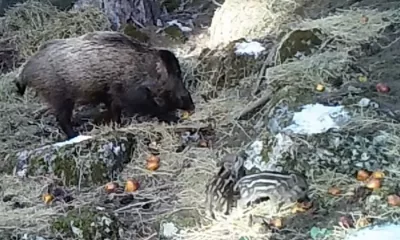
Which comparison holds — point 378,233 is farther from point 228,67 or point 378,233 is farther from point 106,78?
point 228,67

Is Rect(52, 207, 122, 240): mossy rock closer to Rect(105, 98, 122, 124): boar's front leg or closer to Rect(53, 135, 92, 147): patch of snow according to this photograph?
Rect(53, 135, 92, 147): patch of snow

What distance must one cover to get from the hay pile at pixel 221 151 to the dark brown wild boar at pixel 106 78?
8.7 inches

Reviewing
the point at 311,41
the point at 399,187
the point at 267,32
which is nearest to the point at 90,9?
the point at 267,32

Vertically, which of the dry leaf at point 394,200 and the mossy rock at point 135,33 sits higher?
the dry leaf at point 394,200

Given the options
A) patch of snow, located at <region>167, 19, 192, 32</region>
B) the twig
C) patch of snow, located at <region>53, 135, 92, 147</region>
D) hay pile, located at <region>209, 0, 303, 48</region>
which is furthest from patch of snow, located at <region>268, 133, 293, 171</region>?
patch of snow, located at <region>167, 19, 192, 32</region>

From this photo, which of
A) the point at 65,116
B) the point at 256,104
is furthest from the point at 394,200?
the point at 65,116

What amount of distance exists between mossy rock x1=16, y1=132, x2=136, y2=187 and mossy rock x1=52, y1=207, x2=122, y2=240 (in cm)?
78

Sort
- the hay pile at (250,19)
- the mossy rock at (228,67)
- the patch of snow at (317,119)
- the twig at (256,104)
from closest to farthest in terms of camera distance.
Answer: the patch of snow at (317,119) → the twig at (256,104) → the mossy rock at (228,67) → the hay pile at (250,19)

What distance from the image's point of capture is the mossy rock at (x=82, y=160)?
5230 millimetres

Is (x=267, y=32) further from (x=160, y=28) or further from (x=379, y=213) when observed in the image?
(x=379, y=213)

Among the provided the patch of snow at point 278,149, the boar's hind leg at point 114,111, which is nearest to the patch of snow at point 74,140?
the boar's hind leg at point 114,111

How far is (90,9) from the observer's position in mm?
8219

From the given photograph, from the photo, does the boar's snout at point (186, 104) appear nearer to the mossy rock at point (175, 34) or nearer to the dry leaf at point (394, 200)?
the mossy rock at point (175, 34)

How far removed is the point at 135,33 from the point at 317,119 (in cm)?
321
